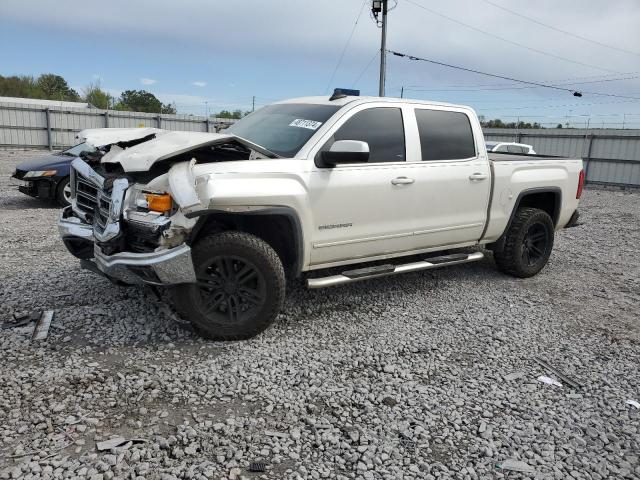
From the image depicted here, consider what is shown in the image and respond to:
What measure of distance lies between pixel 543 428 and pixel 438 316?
181cm

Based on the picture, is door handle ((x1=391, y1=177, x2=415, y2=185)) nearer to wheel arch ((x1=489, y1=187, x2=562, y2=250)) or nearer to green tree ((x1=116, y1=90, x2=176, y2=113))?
wheel arch ((x1=489, y1=187, x2=562, y2=250))

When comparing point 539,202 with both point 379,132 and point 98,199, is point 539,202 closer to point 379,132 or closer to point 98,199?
point 379,132

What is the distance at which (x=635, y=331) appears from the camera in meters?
4.72

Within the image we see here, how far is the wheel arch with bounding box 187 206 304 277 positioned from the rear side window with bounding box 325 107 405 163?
35.0 inches

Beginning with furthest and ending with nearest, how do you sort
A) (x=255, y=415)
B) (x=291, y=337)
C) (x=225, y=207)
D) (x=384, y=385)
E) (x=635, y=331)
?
1. (x=635, y=331)
2. (x=291, y=337)
3. (x=225, y=207)
4. (x=384, y=385)
5. (x=255, y=415)

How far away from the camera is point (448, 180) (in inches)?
202

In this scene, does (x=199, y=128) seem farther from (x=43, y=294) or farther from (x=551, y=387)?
(x=551, y=387)

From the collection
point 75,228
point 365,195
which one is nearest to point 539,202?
point 365,195

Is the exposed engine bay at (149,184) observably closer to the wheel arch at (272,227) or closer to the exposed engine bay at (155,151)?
the exposed engine bay at (155,151)

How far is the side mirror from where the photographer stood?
160 inches

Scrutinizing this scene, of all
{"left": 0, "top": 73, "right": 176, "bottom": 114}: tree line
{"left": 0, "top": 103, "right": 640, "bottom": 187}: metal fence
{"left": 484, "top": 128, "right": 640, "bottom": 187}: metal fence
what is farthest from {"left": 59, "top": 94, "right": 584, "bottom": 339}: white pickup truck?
{"left": 0, "top": 73, "right": 176, "bottom": 114}: tree line

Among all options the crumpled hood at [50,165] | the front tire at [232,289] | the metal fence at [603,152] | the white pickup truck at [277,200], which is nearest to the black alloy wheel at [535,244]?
the white pickup truck at [277,200]

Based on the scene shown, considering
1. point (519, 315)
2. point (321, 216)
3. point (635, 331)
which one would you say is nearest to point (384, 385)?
point (321, 216)

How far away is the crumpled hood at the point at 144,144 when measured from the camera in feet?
11.9
